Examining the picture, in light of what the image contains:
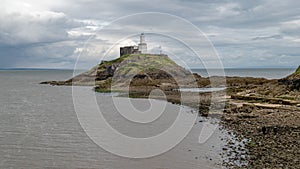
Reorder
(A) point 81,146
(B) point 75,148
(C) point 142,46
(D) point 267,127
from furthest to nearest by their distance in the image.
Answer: (C) point 142,46 → (D) point 267,127 → (A) point 81,146 → (B) point 75,148

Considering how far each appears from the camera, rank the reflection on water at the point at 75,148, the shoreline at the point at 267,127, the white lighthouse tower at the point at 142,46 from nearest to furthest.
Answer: the shoreline at the point at 267,127 < the reflection on water at the point at 75,148 < the white lighthouse tower at the point at 142,46

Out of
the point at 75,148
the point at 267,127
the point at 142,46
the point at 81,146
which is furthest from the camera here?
the point at 142,46

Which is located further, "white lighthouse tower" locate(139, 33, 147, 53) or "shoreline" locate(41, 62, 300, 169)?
"white lighthouse tower" locate(139, 33, 147, 53)

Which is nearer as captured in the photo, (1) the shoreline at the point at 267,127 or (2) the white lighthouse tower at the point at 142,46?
(1) the shoreline at the point at 267,127

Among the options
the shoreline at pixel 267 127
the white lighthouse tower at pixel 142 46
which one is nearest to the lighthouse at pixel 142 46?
the white lighthouse tower at pixel 142 46

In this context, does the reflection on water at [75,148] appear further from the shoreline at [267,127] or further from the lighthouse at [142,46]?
the lighthouse at [142,46]

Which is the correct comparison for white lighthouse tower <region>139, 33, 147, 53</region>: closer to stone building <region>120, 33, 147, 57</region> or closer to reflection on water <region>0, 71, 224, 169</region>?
stone building <region>120, 33, 147, 57</region>

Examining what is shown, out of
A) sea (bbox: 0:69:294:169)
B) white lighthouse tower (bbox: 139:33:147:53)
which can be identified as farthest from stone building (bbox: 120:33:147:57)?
sea (bbox: 0:69:294:169)

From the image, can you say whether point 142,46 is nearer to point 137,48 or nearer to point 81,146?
point 137,48

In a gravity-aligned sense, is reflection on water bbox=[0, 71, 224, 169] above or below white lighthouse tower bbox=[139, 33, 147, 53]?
below

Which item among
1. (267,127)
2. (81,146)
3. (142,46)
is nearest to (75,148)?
(81,146)

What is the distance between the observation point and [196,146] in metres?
27.6

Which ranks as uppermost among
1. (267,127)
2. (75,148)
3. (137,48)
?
(137,48)

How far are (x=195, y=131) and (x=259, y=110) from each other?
434 inches
